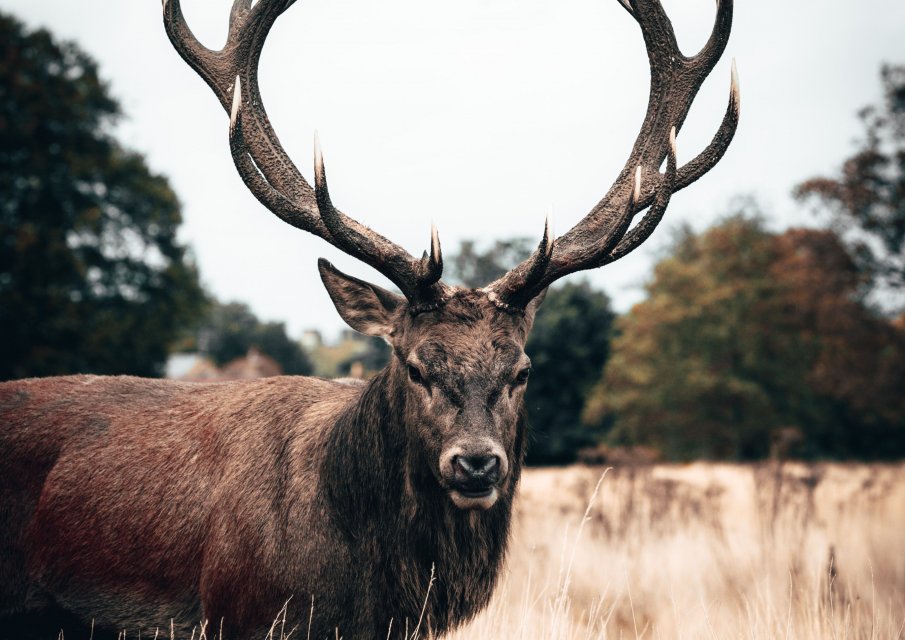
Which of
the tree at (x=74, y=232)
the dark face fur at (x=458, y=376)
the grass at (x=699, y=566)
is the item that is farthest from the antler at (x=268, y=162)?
the tree at (x=74, y=232)

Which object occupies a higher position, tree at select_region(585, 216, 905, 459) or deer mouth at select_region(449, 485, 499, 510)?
tree at select_region(585, 216, 905, 459)

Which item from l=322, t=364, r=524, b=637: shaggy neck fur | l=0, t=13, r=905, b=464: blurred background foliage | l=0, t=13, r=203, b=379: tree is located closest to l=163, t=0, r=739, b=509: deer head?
l=322, t=364, r=524, b=637: shaggy neck fur

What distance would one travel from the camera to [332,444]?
4.19 m

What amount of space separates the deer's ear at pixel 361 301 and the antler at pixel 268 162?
194mm

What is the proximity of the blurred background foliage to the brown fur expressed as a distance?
22.1ft

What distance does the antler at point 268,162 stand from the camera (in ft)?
13.6

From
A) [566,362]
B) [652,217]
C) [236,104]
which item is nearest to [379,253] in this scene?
[236,104]

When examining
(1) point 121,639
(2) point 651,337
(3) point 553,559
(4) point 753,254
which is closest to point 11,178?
(3) point 553,559

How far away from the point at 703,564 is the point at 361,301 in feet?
16.5

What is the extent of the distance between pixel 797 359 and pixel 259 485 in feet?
119

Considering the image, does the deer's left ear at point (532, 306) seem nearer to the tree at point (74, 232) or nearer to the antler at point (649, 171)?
the antler at point (649, 171)

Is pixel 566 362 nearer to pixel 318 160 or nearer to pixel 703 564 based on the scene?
pixel 703 564

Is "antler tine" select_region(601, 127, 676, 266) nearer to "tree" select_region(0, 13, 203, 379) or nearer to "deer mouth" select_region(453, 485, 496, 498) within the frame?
"deer mouth" select_region(453, 485, 496, 498)

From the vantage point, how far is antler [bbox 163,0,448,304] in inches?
163
